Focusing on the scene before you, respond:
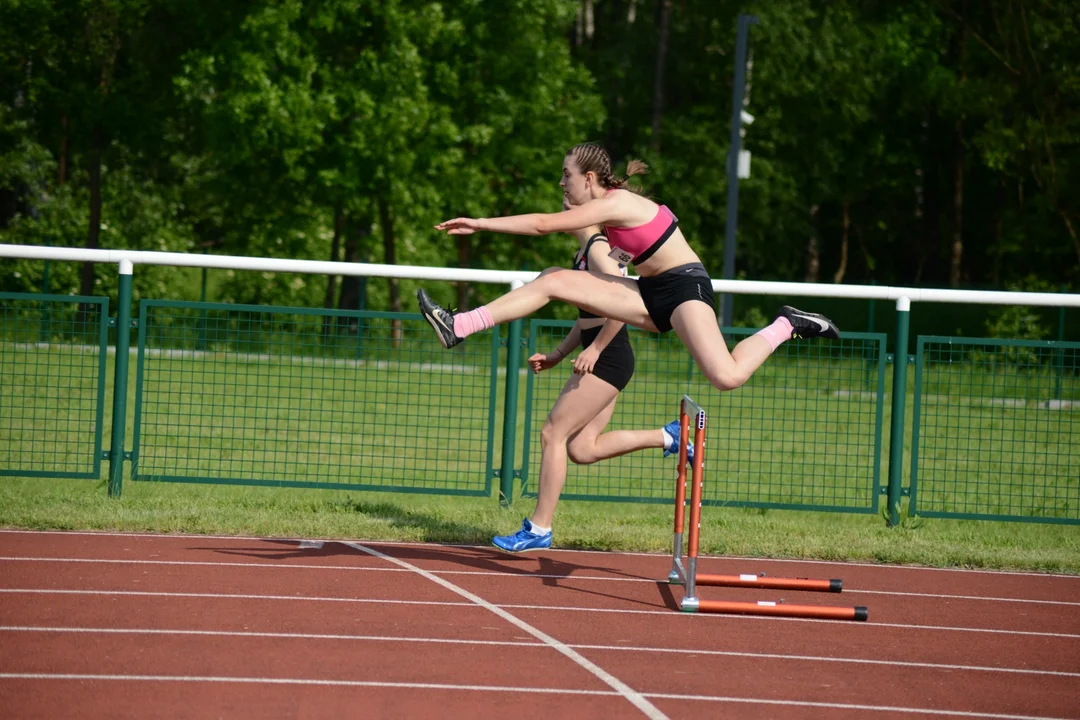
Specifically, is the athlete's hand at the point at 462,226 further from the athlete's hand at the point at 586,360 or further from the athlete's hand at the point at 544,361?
the athlete's hand at the point at 544,361

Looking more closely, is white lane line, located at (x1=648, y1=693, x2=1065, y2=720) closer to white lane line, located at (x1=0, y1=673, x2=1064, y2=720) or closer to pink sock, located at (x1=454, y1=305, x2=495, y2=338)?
white lane line, located at (x1=0, y1=673, x2=1064, y2=720)

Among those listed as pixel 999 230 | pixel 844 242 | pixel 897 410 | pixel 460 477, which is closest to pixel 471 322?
pixel 897 410

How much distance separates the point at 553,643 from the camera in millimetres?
6641

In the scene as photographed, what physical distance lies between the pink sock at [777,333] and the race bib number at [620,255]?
0.96 m

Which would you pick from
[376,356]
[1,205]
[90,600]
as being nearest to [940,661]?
[90,600]

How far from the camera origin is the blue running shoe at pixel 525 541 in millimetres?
8273

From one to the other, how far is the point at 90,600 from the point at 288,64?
2229cm

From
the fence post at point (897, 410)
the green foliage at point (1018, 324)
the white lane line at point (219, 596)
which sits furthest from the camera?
the green foliage at point (1018, 324)

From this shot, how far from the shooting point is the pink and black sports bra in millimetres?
7441

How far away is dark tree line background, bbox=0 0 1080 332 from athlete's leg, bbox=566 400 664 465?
20365mm

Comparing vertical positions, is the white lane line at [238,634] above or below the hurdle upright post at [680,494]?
below

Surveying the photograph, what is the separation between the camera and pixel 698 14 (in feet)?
133

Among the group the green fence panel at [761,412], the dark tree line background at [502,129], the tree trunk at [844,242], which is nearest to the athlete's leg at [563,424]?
the green fence panel at [761,412]

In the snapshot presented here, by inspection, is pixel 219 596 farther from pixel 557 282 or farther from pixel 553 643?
pixel 557 282
